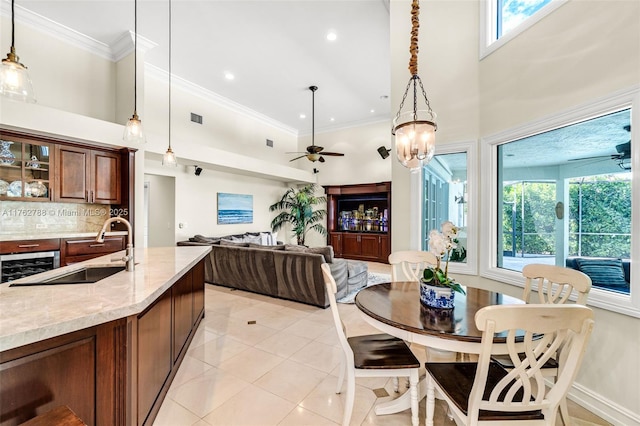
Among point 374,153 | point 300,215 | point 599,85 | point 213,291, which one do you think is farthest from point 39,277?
point 374,153

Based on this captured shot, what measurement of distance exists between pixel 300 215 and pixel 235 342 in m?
5.61

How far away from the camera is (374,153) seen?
26.6 ft

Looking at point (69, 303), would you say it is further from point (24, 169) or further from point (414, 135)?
point (24, 169)

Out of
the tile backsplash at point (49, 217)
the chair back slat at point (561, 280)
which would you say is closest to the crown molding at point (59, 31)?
the tile backsplash at point (49, 217)

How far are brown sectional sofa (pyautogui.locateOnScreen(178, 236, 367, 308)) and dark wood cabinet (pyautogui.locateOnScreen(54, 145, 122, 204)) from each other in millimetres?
1856

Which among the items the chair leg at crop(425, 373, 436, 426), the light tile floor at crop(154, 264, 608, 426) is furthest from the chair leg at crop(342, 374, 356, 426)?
the chair leg at crop(425, 373, 436, 426)

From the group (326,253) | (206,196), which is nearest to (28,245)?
(206,196)

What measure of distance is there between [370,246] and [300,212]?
90.0 inches

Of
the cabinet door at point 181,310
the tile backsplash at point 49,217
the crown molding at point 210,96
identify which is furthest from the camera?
the crown molding at point 210,96

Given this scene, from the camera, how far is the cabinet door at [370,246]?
8.06 meters

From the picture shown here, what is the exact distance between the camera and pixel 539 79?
2.46 meters

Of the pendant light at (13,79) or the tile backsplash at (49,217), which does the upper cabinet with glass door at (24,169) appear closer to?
the tile backsplash at (49,217)

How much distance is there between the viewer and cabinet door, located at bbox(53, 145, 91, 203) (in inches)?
155

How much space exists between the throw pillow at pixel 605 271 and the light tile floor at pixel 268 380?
93cm
